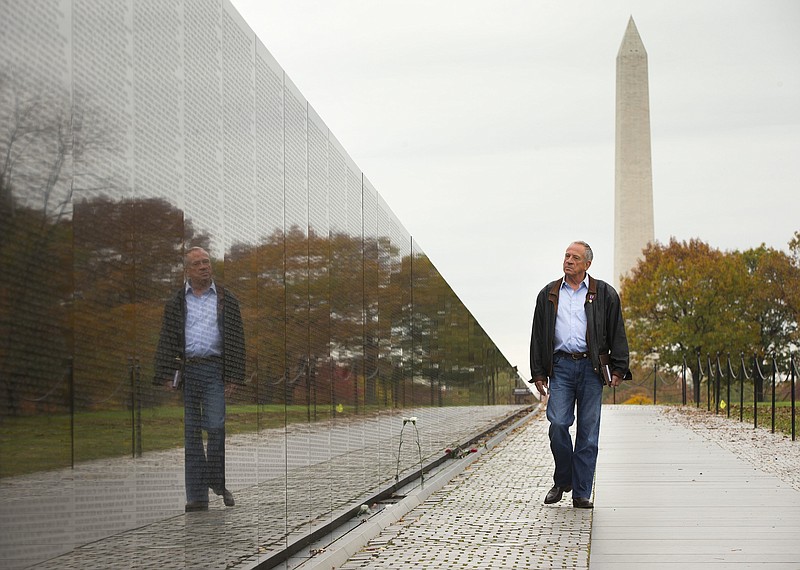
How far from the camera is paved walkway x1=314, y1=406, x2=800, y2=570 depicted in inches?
258

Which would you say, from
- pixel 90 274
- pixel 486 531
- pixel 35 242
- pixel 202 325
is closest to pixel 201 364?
pixel 202 325

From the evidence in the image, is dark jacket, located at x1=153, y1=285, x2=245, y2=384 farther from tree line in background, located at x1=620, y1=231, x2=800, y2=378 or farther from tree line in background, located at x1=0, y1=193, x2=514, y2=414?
tree line in background, located at x1=620, y1=231, x2=800, y2=378

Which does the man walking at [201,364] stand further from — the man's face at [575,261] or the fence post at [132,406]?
the man's face at [575,261]

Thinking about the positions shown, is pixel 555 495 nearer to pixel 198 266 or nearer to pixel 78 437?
pixel 198 266

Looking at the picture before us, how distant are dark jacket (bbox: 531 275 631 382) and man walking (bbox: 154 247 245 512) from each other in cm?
428

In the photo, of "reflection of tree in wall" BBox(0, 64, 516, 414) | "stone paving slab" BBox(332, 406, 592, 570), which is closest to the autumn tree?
"stone paving slab" BBox(332, 406, 592, 570)

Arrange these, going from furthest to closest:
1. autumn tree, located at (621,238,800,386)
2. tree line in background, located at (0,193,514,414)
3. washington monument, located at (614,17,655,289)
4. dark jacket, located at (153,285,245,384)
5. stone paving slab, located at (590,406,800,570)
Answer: washington monument, located at (614,17,655,289) < autumn tree, located at (621,238,800,386) < stone paving slab, located at (590,406,800,570) < dark jacket, located at (153,285,245,384) < tree line in background, located at (0,193,514,414)

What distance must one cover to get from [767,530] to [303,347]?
3104 mm

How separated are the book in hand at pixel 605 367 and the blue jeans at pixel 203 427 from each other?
14.9 ft

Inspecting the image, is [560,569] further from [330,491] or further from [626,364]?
[626,364]

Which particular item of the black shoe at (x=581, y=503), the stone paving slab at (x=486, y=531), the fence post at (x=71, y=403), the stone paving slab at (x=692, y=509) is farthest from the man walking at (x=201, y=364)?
the black shoe at (x=581, y=503)

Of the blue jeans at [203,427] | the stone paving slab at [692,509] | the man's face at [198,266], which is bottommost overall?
the stone paving slab at [692,509]

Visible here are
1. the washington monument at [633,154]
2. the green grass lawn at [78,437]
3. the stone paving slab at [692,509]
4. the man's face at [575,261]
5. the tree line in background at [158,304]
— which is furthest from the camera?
the washington monument at [633,154]

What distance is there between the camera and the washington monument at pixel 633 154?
59.8 metres
